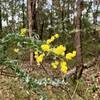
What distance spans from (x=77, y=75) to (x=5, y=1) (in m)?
14.1

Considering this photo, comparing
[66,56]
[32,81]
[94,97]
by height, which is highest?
[66,56]

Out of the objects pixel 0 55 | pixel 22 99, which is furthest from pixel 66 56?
pixel 22 99

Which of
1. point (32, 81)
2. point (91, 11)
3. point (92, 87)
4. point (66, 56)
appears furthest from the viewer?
point (91, 11)

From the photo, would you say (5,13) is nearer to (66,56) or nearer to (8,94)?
(8,94)

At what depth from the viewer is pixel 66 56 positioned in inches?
65.1

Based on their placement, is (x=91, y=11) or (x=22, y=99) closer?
(x=22, y=99)

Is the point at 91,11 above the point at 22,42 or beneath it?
beneath

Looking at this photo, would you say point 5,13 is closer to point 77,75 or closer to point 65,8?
point 65,8

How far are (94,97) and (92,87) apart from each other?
550 millimetres

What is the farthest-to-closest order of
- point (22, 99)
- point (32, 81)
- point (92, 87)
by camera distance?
point (92, 87), point (22, 99), point (32, 81)

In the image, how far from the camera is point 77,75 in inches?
312

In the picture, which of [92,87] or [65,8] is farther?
[65,8]

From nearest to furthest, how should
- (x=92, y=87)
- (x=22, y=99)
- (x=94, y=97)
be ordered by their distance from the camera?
1. (x=22, y=99)
2. (x=94, y=97)
3. (x=92, y=87)

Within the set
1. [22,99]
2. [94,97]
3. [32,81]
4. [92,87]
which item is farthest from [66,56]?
[92,87]
